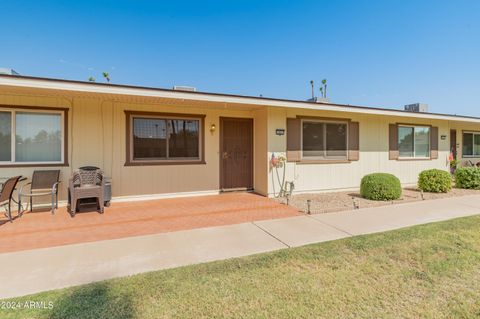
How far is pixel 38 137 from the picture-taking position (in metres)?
5.85

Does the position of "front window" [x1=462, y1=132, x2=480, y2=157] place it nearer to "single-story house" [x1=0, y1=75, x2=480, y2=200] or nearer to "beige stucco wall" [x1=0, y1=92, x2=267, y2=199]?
"single-story house" [x1=0, y1=75, x2=480, y2=200]

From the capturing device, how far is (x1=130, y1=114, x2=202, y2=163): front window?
6.67m

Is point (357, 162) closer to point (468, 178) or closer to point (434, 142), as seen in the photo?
point (468, 178)

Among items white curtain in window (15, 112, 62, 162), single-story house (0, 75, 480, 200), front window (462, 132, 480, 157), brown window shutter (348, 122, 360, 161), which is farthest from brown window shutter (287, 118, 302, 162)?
front window (462, 132, 480, 157)

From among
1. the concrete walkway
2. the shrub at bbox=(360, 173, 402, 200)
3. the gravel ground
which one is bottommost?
the concrete walkway

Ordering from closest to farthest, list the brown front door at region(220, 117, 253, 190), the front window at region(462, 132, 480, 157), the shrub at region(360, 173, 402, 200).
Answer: the shrub at region(360, 173, 402, 200) → the brown front door at region(220, 117, 253, 190) → the front window at region(462, 132, 480, 157)

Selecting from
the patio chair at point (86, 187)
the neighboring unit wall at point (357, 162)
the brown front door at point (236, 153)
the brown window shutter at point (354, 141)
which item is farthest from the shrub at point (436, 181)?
the patio chair at point (86, 187)

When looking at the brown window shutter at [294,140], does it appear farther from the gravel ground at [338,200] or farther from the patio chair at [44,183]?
the patio chair at [44,183]

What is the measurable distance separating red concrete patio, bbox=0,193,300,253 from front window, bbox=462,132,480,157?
12578 mm

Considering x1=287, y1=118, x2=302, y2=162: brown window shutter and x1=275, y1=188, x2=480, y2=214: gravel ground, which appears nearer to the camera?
x1=275, y1=188, x2=480, y2=214: gravel ground

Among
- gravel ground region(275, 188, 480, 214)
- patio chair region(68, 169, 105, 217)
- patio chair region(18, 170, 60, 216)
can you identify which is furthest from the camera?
gravel ground region(275, 188, 480, 214)

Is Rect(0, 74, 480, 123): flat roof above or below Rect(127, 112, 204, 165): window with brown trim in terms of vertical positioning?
above

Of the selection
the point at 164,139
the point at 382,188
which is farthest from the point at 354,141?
the point at 164,139

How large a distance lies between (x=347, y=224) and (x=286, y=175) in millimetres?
3095
